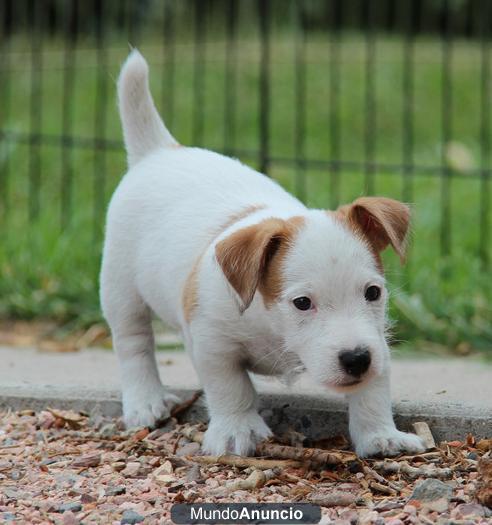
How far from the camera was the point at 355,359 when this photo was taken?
10.7 feet

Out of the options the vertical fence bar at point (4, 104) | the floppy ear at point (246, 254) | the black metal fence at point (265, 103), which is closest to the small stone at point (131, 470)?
the floppy ear at point (246, 254)

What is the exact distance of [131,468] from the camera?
3.74 m

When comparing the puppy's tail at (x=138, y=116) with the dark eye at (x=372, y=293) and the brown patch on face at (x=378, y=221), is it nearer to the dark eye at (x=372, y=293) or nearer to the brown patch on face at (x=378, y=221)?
the brown patch on face at (x=378, y=221)

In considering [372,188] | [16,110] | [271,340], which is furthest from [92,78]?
[271,340]

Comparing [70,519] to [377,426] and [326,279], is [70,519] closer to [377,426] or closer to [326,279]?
[326,279]

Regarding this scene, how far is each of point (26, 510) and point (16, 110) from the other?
997 centimetres

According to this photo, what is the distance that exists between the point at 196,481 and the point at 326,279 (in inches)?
32.4

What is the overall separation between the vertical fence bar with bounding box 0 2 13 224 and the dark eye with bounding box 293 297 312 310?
5570mm

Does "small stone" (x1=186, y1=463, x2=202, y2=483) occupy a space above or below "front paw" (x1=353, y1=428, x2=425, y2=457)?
below

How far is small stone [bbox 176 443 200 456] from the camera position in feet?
12.9

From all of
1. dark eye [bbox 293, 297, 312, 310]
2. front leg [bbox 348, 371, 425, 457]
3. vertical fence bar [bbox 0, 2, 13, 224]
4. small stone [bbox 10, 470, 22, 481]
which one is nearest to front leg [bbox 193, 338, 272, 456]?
front leg [bbox 348, 371, 425, 457]

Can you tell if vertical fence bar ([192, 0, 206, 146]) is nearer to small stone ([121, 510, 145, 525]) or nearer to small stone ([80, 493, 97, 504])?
small stone ([80, 493, 97, 504])

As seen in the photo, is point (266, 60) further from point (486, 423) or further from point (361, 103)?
point (361, 103)

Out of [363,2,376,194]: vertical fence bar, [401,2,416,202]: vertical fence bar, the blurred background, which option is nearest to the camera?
the blurred background
